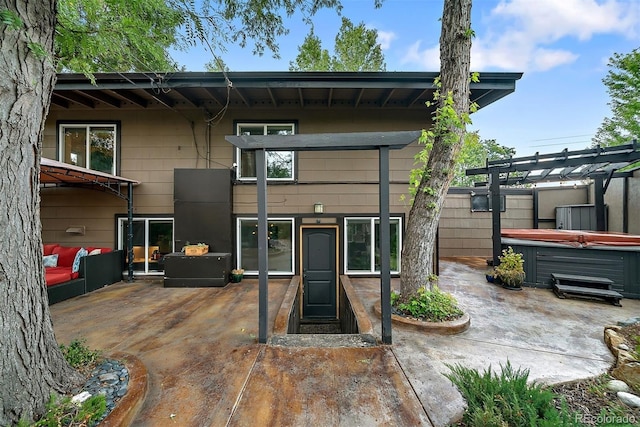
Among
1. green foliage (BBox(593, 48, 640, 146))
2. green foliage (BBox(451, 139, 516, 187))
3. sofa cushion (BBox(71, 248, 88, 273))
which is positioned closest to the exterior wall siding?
sofa cushion (BBox(71, 248, 88, 273))

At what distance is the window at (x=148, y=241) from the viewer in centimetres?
570

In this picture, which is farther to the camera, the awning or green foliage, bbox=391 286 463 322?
the awning

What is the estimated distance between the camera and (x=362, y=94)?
5.26 metres

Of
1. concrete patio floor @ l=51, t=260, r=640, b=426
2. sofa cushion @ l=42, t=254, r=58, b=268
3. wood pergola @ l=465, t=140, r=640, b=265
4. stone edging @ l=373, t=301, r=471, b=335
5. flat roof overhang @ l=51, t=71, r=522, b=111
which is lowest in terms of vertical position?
concrete patio floor @ l=51, t=260, r=640, b=426

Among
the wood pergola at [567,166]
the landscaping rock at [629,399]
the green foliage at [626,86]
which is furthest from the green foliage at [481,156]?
the landscaping rock at [629,399]

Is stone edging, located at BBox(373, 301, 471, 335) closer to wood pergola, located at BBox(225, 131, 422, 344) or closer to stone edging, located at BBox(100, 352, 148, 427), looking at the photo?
wood pergola, located at BBox(225, 131, 422, 344)

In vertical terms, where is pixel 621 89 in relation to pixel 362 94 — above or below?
above

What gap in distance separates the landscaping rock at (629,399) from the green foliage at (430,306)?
4.82ft

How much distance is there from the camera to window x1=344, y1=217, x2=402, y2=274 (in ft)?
18.6

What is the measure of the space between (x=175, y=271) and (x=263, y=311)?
328 centimetres

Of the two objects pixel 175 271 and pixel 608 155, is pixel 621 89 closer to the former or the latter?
pixel 608 155

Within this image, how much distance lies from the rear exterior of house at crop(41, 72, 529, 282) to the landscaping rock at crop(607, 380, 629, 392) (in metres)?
3.78

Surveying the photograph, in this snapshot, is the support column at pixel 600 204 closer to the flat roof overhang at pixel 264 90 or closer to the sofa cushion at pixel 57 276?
the flat roof overhang at pixel 264 90

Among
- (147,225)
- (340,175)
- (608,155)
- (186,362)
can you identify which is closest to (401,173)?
(340,175)
